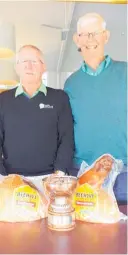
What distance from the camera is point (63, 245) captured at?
86 cm

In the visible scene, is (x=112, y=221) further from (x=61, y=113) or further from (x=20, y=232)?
(x=61, y=113)

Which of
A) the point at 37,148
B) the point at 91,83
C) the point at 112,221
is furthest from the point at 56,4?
the point at 112,221

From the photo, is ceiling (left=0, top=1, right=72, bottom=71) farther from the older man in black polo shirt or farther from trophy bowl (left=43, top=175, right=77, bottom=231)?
trophy bowl (left=43, top=175, right=77, bottom=231)

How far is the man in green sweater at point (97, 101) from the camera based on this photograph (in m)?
1.30

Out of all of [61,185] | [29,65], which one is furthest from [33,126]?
[61,185]

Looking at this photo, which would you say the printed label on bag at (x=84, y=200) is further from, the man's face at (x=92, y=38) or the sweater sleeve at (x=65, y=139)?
the man's face at (x=92, y=38)

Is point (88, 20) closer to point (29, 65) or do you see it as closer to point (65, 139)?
point (29, 65)

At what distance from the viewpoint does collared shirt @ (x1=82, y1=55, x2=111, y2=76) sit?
1.32 metres

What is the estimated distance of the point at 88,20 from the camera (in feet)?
4.27

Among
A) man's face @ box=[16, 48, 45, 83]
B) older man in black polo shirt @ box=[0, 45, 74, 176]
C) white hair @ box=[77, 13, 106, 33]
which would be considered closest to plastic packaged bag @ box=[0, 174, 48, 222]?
older man in black polo shirt @ box=[0, 45, 74, 176]

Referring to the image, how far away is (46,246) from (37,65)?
27.8 inches

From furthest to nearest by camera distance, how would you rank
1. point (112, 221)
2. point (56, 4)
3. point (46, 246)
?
point (56, 4) < point (112, 221) < point (46, 246)

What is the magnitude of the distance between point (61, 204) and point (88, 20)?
0.74 meters

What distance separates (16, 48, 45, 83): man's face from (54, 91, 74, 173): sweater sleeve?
0.49 feet
